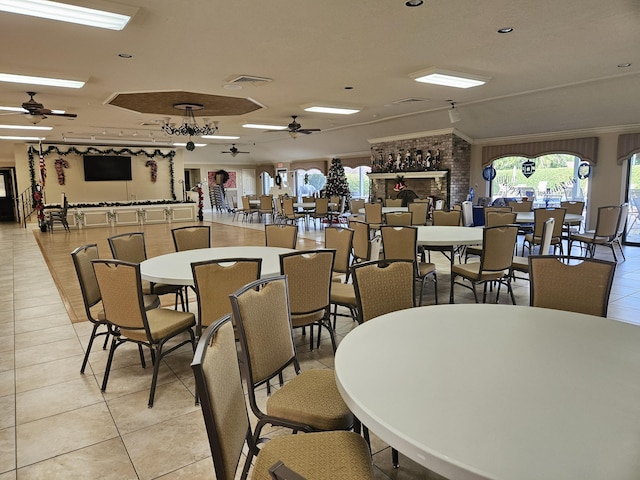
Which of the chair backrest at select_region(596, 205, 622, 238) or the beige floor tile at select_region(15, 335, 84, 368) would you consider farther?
the chair backrest at select_region(596, 205, 622, 238)

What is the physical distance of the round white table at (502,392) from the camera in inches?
38.6

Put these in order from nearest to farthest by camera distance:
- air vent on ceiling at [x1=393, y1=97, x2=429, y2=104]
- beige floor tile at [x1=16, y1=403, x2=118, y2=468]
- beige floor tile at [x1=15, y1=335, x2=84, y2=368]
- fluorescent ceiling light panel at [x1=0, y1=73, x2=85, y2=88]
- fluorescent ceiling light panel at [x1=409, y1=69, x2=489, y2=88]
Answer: beige floor tile at [x1=16, y1=403, x2=118, y2=468], beige floor tile at [x1=15, y1=335, x2=84, y2=368], fluorescent ceiling light panel at [x1=0, y1=73, x2=85, y2=88], fluorescent ceiling light panel at [x1=409, y1=69, x2=489, y2=88], air vent on ceiling at [x1=393, y1=97, x2=429, y2=104]

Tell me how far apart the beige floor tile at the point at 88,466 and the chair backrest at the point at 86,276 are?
108 centimetres

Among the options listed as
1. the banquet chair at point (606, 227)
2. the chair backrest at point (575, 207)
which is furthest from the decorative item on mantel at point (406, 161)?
the banquet chair at point (606, 227)

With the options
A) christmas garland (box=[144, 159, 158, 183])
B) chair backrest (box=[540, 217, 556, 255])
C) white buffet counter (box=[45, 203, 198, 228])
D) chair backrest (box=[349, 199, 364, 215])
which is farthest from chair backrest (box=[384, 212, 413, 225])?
christmas garland (box=[144, 159, 158, 183])

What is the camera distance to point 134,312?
267 centimetres

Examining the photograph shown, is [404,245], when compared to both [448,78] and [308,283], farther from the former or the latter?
[448,78]

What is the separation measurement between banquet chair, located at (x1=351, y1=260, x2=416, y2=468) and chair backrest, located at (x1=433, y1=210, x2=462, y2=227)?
3603 mm

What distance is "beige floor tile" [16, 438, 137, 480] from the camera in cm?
202

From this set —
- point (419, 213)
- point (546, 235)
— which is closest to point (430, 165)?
point (419, 213)

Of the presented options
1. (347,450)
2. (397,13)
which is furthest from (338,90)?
(347,450)

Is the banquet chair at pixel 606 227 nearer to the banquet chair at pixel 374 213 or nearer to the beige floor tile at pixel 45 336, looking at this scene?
the banquet chair at pixel 374 213

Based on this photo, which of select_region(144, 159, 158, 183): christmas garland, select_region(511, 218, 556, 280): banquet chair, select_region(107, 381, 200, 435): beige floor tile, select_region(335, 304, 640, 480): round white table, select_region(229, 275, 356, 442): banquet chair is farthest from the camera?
select_region(144, 159, 158, 183): christmas garland

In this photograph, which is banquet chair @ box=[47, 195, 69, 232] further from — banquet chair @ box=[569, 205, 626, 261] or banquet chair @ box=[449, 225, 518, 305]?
banquet chair @ box=[569, 205, 626, 261]
